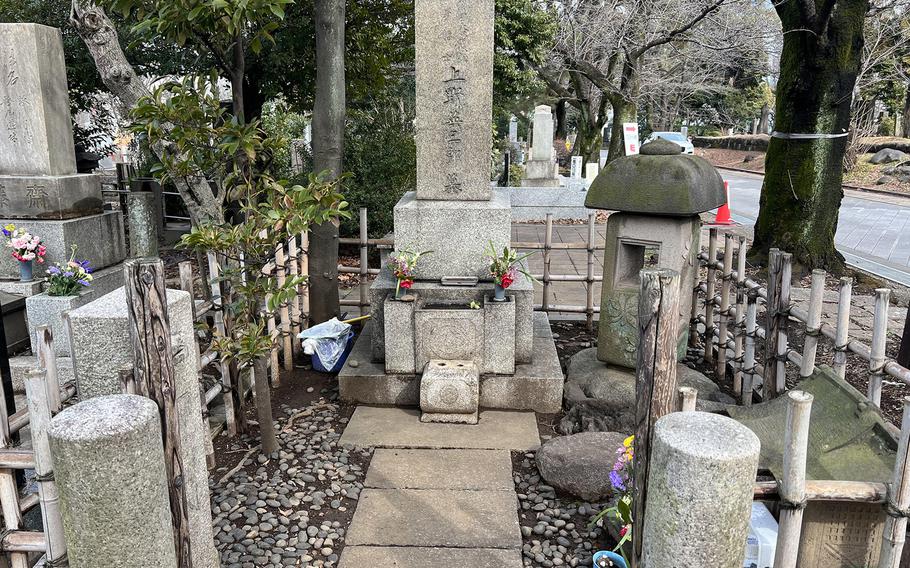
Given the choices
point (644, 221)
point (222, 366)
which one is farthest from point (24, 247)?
point (644, 221)

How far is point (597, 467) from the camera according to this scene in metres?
4.05

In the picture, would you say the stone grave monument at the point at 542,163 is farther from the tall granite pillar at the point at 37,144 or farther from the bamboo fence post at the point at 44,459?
the bamboo fence post at the point at 44,459

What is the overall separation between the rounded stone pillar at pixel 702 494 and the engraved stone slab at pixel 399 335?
3276 millimetres

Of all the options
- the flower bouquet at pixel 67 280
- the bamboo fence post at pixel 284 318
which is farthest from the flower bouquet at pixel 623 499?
the flower bouquet at pixel 67 280

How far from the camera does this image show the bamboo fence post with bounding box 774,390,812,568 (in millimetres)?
2355

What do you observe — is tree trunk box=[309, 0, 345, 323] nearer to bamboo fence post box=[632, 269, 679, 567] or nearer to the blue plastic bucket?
the blue plastic bucket

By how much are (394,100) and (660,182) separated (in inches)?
369

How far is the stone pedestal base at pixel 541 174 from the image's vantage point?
18422 millimetres

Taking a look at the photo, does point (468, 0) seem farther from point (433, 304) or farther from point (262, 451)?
point (262, 451)

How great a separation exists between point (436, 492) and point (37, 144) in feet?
19.0

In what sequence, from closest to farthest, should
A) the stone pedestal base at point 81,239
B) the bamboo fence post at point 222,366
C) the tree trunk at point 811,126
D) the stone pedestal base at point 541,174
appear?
the bamboo fence post at point 222,366 < the stone pedestal base at point 81,239 < the tree trunk at point 811,126 < the stone pedestal base at point 541,174

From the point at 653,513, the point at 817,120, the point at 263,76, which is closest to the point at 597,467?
the point at 653,513

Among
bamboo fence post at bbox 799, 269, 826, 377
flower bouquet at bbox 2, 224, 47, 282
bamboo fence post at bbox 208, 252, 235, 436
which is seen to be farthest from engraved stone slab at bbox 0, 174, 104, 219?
bamboo fence post at bbox 799, 269, 826, 377

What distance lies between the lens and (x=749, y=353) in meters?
5.44
